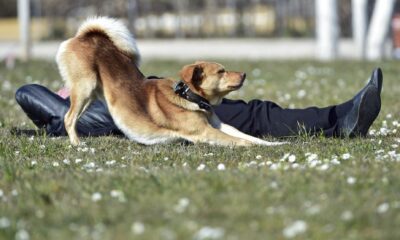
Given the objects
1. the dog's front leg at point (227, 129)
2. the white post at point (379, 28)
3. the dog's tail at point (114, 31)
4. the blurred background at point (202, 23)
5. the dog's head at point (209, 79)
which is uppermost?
the dog's tail at point (114, 31)

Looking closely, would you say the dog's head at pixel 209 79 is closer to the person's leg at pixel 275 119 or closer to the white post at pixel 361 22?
the person's leg at pixel 275 119

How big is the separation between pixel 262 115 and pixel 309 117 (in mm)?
434

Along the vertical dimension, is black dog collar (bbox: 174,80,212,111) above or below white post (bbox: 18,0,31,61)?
above

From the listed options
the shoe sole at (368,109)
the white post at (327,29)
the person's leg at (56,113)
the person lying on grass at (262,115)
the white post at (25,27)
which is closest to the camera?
the shoe sole at (368,109)

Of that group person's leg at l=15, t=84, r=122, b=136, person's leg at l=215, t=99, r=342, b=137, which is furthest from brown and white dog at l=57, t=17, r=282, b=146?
person's leg at l=15, t=84, r=122, b=136

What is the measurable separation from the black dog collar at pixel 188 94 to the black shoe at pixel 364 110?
1151 mm

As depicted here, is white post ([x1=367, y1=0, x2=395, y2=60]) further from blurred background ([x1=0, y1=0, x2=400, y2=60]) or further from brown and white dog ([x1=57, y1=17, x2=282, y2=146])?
brown and white dog ([x1=57, y1=17, x2=282, y2=146])

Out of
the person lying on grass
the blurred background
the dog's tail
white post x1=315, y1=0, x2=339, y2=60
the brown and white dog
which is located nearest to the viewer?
the person lying on grass

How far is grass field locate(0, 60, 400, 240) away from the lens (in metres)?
3.93

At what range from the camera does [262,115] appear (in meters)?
A: 7.35

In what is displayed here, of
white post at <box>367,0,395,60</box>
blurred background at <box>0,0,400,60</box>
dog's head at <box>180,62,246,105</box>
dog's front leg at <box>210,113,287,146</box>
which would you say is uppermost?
dog's head at <box>180,62,246,105</box>

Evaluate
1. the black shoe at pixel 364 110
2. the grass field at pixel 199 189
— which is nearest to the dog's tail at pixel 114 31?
the grass field at pixel 199 189

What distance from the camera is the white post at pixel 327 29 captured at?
1908 cm

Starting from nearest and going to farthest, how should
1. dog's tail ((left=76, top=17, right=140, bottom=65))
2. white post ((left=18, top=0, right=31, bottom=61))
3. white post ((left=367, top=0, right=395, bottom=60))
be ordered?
1. dog's tail ((left=76, top=17, right=140, bottom=65))
2. white post ((left=367, top=0, right=395, bottom=60))
3. white post ((left=18, top=0, right=31, bottom=61))
